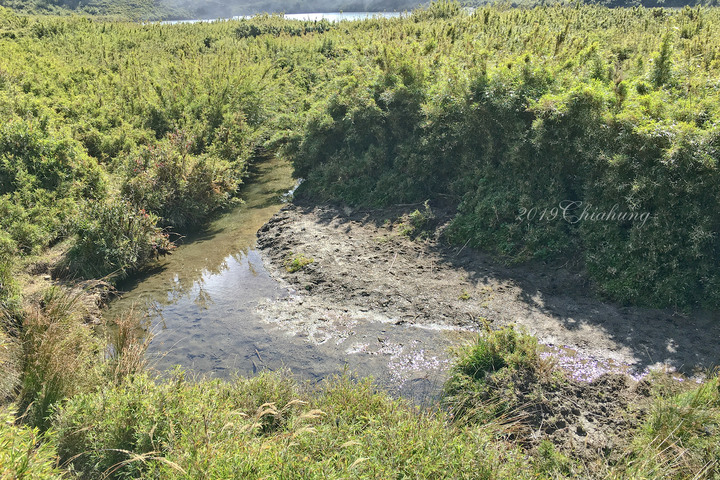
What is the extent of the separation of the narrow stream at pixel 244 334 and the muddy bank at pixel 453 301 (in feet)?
0.68

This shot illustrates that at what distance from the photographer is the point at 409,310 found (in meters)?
7.14

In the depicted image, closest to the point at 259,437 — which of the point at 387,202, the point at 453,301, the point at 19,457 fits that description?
the point at 19,457

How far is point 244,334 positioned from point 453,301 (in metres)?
3.18

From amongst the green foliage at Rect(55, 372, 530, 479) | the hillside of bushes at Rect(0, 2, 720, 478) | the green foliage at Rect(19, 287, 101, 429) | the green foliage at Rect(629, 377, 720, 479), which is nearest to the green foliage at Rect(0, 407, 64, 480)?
the hillside of bushes at Rect(0, 2, 720, 478)

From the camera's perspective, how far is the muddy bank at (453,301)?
5.84 metres

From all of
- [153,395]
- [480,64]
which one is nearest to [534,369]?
[153,395]

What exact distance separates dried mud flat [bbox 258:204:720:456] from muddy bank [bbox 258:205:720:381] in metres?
0.02

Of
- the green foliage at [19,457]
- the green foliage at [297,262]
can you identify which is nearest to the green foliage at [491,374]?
the green foliage at [19,457]

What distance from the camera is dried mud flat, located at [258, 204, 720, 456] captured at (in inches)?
197

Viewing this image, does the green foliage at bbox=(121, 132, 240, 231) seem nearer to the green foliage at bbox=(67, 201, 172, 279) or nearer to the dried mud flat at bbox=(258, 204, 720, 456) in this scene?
the green foliage at bbox=(67, 201, 172, 279)

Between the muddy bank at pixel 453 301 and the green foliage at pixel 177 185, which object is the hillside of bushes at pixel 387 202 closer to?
the green foliage at pixel 177 185

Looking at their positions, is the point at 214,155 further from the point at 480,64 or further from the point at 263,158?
the point at 480,64

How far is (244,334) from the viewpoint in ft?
22.9

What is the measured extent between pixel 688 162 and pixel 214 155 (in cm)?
1020
